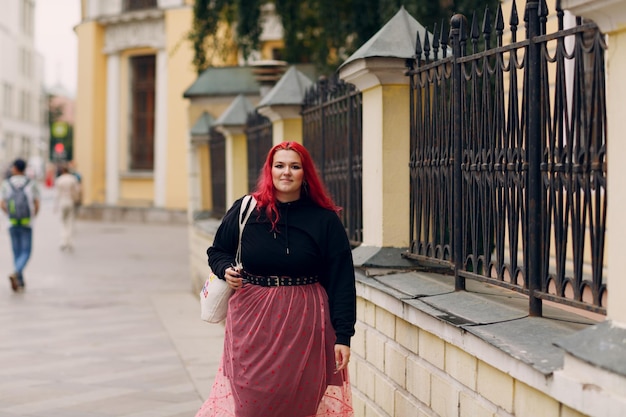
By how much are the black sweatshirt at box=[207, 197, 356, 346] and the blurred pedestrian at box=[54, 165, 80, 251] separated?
16.5 metres

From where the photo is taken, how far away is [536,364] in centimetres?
335

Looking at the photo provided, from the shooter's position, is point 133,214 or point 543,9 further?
point 133,214

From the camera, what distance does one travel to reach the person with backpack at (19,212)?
13.5 m

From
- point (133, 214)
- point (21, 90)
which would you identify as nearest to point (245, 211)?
point (133, 214)

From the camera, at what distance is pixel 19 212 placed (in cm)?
1348

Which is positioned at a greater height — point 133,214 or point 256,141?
point 256,141

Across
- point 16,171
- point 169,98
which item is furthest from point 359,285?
point 169,98

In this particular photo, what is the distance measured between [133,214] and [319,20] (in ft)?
57.6

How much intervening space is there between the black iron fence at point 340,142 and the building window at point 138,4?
78.1ft

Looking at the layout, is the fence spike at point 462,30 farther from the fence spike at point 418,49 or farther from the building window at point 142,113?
the building window at point 142,113

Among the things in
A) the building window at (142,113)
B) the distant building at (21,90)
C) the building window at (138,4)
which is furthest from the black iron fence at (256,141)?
the distant building at (21,90)

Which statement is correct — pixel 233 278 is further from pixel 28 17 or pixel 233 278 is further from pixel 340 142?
pixel 28 17

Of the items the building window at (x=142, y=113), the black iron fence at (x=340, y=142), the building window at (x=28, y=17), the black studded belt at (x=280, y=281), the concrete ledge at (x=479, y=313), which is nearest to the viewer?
the concrete ledge at (x=479, y=313)

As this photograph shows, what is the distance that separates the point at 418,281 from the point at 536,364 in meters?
2.15
